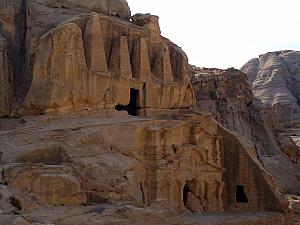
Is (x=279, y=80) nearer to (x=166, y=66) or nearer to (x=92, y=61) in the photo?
(x=166, y=66)

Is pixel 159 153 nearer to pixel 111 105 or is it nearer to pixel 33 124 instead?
pixel 111 105

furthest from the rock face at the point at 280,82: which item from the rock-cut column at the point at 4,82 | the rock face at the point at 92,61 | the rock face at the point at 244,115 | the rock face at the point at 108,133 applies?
the rock-cut column at the point at 4,82

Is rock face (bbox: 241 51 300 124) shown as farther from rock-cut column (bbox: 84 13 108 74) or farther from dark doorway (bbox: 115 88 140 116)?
rock-cut column (bbox: 84 13 108 74)

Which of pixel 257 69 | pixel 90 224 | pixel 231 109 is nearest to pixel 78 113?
pixel 90 224

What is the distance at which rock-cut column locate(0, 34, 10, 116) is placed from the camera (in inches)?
1344

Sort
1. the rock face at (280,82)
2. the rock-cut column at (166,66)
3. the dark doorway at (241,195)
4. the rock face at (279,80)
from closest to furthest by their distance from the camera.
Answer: the rock-cut column at (166,66) → the dark doorway at (241,195) → the rock face at (280,82) → the rock face at (279,80)

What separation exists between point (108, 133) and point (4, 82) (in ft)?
25.7

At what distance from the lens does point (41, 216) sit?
2195 cm

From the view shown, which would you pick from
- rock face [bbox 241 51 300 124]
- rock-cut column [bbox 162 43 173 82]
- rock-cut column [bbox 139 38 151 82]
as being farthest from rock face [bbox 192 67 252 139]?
rock face [bbox 241 51 300 124]

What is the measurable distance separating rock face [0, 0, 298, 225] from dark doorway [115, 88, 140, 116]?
0.25ft

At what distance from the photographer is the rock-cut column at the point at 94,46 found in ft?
112

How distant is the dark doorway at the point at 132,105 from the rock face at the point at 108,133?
77 mm

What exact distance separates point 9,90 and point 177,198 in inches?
489

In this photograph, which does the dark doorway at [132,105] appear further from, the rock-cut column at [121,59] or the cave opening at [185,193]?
the cave opening at [185,193]
